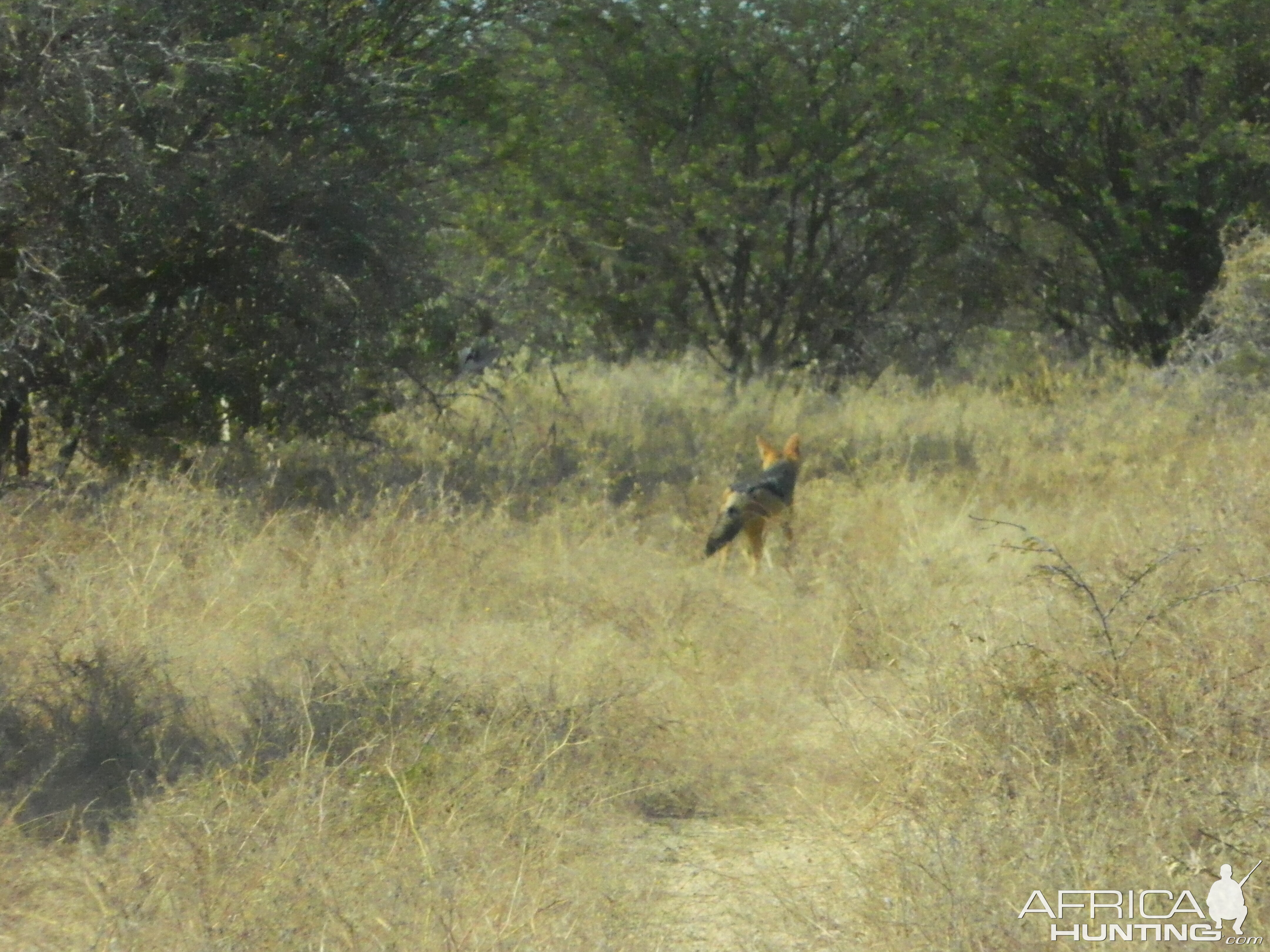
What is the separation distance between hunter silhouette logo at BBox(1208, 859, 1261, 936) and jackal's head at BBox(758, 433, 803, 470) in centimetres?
596

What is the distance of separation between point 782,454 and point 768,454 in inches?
6.6

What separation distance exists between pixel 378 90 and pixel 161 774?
6227 millimetres

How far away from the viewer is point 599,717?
498 cm

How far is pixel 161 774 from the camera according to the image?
4.33 m

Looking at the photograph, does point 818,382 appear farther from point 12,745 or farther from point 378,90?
point 12,745

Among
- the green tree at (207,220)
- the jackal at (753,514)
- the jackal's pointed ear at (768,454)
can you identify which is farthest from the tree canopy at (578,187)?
the jackal at (753,514)

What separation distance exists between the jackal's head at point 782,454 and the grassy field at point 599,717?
596 millimetres

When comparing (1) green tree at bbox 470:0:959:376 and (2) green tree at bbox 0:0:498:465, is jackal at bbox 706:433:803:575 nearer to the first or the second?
(2) green tree at bbox 0:0:498:465

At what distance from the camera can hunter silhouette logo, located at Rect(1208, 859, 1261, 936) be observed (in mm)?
3232

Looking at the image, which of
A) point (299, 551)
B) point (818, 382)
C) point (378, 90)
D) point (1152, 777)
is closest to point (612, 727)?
point (1152, 777)

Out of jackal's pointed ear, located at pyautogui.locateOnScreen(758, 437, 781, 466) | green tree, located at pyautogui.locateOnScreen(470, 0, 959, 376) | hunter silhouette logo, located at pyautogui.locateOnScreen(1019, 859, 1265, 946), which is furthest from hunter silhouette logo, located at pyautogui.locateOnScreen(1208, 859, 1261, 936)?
green tree, located at pyautogui.locateOnScreen(470, 0, 959, 376)

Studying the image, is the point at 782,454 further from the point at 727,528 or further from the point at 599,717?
the point at 599,717

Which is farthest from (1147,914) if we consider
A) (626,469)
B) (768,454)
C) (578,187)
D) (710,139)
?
(710,139)

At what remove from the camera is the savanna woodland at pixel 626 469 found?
3824 mm
